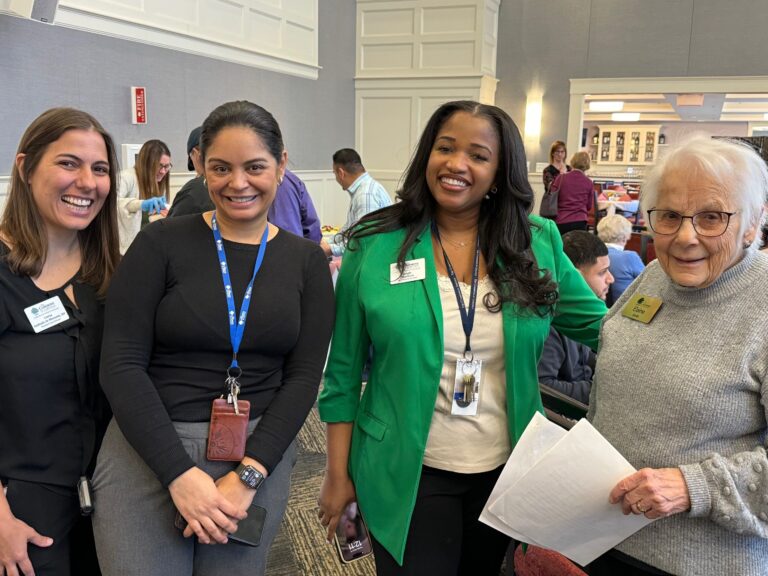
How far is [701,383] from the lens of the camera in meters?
1.08

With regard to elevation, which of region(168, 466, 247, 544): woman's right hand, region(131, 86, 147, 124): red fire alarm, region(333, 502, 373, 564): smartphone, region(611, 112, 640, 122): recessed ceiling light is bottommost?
region(333, 502, 373, 564): smartphone

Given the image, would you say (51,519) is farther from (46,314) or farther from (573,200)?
(573,200)

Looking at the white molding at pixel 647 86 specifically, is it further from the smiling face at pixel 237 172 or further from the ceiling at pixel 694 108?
the smiling face at pixel 237 172

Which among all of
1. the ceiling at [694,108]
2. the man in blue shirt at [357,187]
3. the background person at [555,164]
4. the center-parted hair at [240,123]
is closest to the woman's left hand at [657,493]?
the center-parted hair at [240,123]

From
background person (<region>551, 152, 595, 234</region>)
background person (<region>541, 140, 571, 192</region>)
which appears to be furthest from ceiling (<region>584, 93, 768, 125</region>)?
background person (<region>551, 152, 595, 234</region>)

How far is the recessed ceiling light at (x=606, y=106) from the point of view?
13.8 meters

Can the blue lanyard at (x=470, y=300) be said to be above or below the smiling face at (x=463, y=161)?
below

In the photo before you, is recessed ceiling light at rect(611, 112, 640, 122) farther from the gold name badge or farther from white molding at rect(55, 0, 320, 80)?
the gold name badge

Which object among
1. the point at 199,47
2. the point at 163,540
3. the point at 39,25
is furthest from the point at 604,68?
the point at 163,540

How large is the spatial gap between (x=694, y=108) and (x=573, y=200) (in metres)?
10.2

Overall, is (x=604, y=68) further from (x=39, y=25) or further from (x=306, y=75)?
(x=39, y=25)

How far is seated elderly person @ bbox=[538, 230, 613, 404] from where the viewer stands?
89.5 inches

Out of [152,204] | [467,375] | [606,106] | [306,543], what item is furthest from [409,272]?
[606,106]

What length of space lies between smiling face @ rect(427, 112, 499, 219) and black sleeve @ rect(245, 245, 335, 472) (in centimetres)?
32
